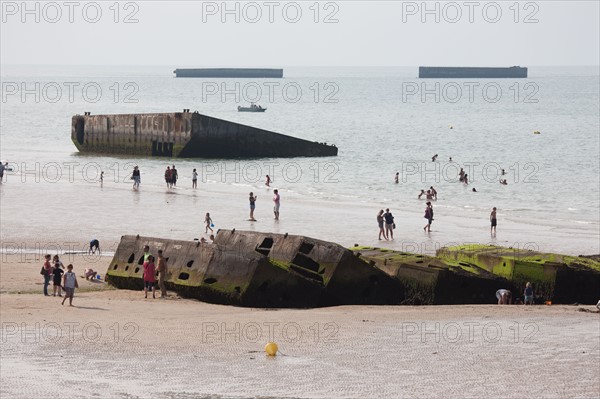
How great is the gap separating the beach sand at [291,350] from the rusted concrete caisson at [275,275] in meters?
0.46

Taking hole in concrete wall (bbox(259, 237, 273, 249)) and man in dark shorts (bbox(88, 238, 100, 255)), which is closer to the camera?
hole in concrete wall (bbox(259, 237, 273, 249))

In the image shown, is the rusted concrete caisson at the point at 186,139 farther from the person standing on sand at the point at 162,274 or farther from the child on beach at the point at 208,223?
the person standing on sand at the point at 162,274

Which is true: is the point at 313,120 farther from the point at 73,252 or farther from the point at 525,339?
the point at 525,339

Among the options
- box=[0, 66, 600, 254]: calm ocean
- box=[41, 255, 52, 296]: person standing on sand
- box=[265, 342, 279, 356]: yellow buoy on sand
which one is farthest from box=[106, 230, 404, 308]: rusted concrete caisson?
box=[0, 66, 600, 254]: calm ocean

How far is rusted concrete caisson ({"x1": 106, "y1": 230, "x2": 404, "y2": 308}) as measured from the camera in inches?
919

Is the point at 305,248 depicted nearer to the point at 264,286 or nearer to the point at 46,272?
the point at 264,286

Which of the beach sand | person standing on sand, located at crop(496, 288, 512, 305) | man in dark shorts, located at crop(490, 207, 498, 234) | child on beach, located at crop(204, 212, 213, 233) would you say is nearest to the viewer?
the beach sand

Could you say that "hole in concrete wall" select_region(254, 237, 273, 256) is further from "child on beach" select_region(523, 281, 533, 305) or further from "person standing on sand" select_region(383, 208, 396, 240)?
"person standing on sand" select_region(383, 208, 396, 240)

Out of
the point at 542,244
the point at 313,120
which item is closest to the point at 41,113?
the point at 313,120

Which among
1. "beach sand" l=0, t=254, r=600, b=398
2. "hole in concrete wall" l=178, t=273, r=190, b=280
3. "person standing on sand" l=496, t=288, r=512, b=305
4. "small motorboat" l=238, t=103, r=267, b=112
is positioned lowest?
"beach sand" l=0, t=254, r=600, b=398

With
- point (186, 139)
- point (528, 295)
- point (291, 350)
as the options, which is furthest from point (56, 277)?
point (186, 139)

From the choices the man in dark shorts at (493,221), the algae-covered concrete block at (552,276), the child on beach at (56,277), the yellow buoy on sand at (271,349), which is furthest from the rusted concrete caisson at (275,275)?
the man in dark shorts at (493,221)

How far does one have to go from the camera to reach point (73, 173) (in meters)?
61.5

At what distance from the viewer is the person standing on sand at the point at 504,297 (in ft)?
81.3
